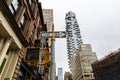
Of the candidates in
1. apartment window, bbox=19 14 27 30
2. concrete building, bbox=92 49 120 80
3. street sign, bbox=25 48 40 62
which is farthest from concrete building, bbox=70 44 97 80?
street sign, bbox=25 48 40 62

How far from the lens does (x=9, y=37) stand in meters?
8.69

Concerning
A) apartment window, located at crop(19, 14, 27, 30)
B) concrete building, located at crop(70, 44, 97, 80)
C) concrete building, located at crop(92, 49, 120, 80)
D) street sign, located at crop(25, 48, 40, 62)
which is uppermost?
concrete building, located at crop(70, 44, 97, 80)

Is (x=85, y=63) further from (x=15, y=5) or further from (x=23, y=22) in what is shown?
(x=15, y=5)

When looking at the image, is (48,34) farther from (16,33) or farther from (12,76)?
(12,76)

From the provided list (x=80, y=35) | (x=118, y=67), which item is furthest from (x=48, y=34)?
(x=80, y=35)

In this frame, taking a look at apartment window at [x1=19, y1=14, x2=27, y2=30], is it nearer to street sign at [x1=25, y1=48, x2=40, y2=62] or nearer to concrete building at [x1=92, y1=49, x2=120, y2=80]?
street sign at [x1=25, y1=48, x2=40, y2=62]

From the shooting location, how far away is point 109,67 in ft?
167

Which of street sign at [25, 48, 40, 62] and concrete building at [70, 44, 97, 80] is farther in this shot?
concrete building at [70, 44, 97, 80]

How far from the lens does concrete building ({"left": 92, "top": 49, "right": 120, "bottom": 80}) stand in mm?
46188

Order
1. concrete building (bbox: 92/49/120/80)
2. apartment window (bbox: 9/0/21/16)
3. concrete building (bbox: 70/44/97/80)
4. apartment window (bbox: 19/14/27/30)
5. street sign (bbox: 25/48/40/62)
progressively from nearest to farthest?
1. street sign (bbox: 25/48/40/62)
2. apartment window (bbox: 9/0/21/16)
3. apartment window (bbox: 19/14/27/30)
4. concrete building (bbox: 92/49/120/80)
5. concrete building (bbox: 70/44/97/80)

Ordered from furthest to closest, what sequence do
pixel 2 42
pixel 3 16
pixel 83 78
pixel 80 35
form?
pixel 80 35, pixel 83 78, pixel 2 42, pixel 3 16

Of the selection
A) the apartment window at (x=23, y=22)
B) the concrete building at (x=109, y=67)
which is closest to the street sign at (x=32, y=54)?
the apartment window at (x=23, y=22)

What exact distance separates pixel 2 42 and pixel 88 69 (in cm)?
7983

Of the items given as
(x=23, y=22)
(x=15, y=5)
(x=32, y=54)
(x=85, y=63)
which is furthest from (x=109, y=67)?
(x=32, y=54)
